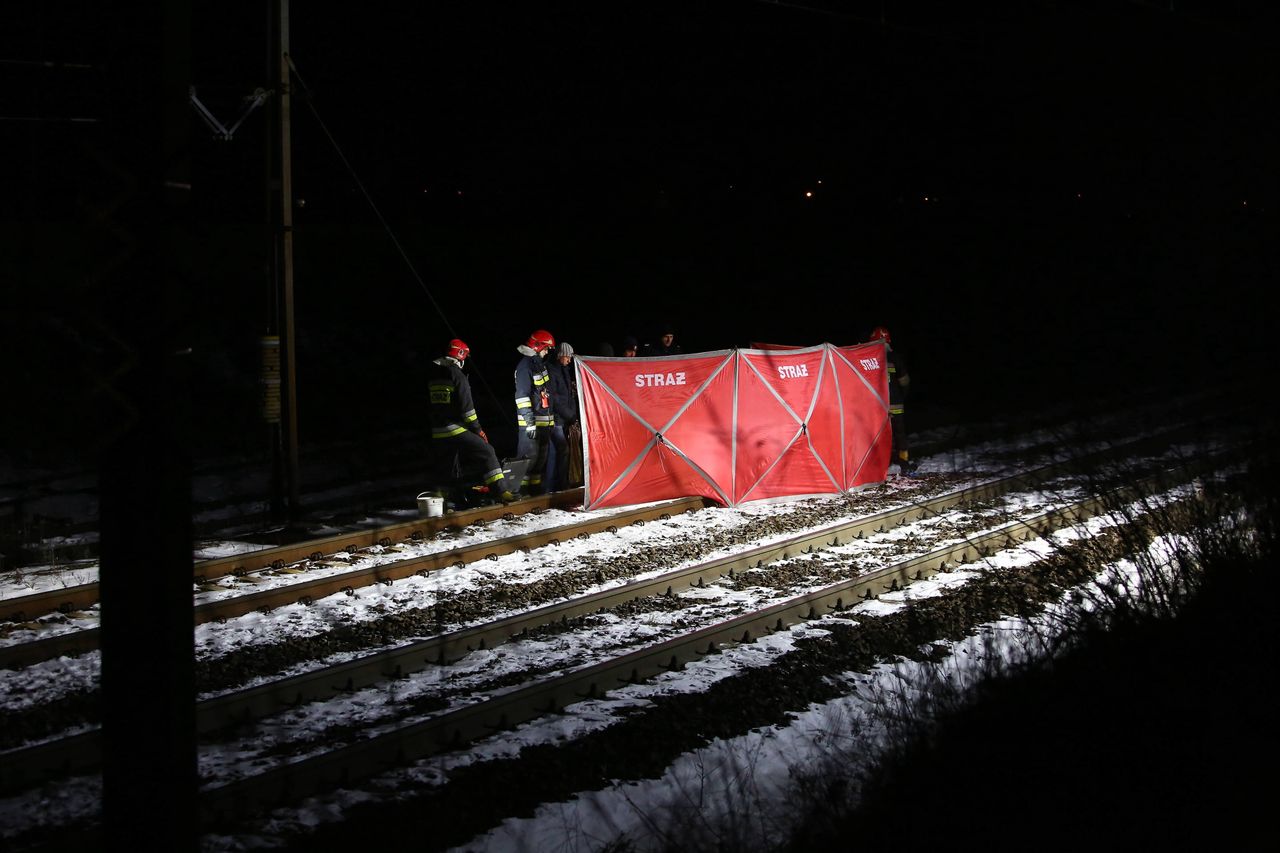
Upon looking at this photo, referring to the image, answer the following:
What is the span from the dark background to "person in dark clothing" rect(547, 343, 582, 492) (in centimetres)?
307

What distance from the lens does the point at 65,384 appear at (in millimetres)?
3914

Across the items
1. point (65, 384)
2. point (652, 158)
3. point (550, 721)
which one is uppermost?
point (652, 158)

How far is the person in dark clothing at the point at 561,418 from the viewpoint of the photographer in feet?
44.6

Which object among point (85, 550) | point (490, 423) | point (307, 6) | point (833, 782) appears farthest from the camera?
point (307, 6)

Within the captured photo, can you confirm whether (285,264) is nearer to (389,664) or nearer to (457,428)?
(457,428)

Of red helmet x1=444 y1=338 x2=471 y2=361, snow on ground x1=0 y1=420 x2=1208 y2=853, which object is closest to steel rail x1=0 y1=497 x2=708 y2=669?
snow on ground x1=0 y1=420 x2=1208 y2=853

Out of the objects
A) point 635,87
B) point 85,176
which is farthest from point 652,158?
point 85,176

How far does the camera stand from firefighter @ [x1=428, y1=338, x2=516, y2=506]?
12359mm

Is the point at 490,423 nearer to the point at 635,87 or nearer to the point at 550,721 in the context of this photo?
the point at 550,721

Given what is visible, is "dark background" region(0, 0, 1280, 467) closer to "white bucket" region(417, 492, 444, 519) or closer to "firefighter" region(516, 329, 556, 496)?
"firefighter" region(516, 329, 556, 496)

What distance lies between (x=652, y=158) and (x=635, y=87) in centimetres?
232

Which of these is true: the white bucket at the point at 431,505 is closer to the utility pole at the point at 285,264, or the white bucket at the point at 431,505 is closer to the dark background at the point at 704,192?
the utility pole at the point at 285,264

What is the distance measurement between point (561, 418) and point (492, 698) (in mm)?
7133

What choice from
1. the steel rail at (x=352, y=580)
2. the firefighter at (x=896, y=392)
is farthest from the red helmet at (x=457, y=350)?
the firefighter at (x=896, y=392)
